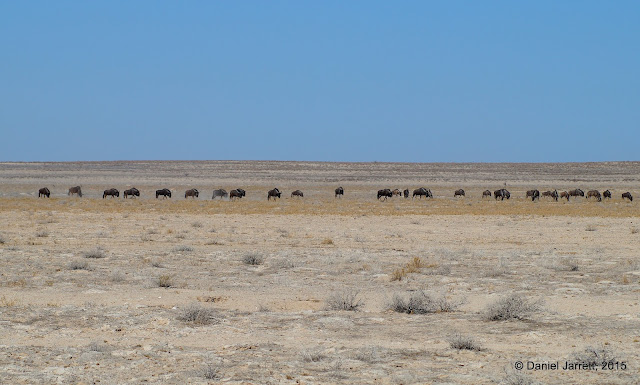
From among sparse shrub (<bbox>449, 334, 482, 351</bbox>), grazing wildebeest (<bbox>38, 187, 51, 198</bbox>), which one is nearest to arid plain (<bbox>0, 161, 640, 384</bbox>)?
sparse shrub (<bbox>449, 334, 482, 351</bbox>)

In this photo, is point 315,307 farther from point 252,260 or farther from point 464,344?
point 252,260

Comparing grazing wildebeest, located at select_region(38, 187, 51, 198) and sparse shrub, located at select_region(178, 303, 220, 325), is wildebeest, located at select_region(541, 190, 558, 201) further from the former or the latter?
sparse shrub, located at select_region(178, 303, 220, 325)

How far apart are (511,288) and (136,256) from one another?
8.32m

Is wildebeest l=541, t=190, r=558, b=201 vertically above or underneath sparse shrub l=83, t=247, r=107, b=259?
underneath

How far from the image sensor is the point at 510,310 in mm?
8805

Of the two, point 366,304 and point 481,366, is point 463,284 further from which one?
point 481,366

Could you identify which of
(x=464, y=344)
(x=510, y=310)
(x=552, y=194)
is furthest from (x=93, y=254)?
(x=552, y=194)

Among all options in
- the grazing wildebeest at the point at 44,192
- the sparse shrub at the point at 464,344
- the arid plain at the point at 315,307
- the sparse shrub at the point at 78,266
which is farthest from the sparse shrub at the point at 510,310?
the grazing wildebeest at the point at 44,192

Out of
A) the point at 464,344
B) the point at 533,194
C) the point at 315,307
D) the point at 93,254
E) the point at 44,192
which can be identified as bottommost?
the point at 44,192

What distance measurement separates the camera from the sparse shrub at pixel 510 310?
8805mm

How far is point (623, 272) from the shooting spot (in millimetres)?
12953

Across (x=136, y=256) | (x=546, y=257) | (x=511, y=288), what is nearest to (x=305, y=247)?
(x=136, y=256)

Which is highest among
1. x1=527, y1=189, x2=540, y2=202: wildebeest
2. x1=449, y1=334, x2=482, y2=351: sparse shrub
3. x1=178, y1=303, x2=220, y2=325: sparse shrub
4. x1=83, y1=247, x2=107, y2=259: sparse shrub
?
x1=449, y1=334, x2=482, y2=351: sparse shrub

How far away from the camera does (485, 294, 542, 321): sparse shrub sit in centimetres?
880
